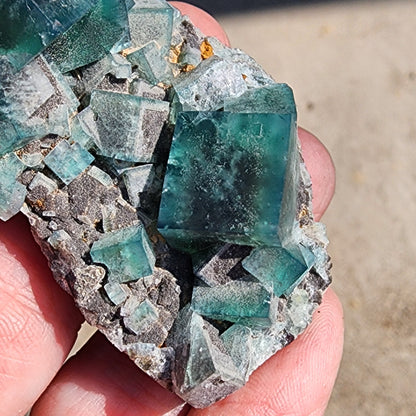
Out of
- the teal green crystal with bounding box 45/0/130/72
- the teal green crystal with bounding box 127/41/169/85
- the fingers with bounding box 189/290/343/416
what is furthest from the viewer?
the fingers with bounding box 189/290/343/416

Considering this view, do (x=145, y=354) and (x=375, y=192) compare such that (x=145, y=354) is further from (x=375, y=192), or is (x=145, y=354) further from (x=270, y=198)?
(x=375, y=192)

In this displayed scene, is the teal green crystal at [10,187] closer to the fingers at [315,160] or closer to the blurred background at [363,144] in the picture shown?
the fingers at [315,160]

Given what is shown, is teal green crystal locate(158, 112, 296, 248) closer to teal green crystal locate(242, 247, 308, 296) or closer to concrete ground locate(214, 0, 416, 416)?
teal green crystal locate(242, 247, 308, 296)

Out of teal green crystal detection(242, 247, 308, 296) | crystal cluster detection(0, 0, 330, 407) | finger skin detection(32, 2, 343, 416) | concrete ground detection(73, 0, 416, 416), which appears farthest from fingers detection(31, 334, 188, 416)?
concrete ground detection(73, 0, 416, 416)

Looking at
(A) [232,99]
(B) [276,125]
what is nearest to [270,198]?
(B) [276,125]

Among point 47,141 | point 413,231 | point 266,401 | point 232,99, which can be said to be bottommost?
point 413,231

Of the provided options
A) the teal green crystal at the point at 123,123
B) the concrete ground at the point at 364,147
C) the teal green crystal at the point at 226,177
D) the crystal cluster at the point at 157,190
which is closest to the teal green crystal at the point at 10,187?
the crystal cluster at the point at 157,190

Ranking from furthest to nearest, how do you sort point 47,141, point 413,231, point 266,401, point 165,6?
point 413,231 < point 266,401 < point 165,6 < point 47,141
